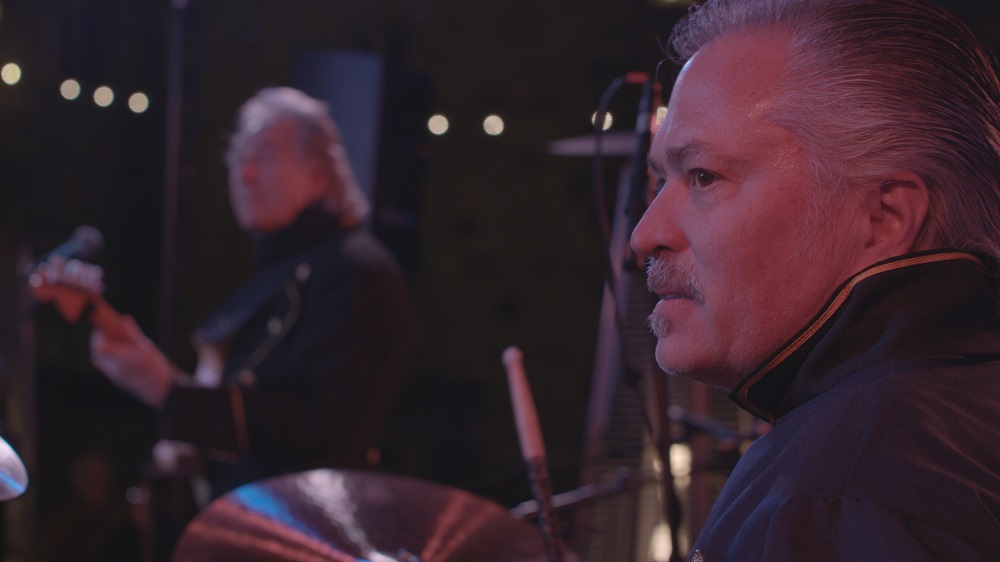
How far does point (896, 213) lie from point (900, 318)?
124 mm

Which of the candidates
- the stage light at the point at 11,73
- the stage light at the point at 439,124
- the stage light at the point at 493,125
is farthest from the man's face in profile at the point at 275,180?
the stage light at the point at 493,125

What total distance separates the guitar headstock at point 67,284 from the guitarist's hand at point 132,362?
76mm

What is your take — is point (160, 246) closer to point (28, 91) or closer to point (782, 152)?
point (28, 91)

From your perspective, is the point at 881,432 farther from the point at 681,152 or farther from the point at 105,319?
the point at 105,319

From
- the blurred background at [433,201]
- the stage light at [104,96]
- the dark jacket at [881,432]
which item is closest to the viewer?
the dark jacket at [881,432]

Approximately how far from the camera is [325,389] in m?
2.15

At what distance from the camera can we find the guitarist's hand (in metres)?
2.25

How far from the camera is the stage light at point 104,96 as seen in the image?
3.85m

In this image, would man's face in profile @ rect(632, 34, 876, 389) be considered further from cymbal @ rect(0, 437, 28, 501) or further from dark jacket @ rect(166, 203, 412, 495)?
dark jacket @ rect(166, 203, 412, 495)

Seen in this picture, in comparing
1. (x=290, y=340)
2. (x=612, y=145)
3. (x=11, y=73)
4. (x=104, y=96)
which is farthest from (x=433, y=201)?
(x=290, y=340)

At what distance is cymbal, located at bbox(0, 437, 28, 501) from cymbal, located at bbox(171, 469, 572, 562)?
240mm

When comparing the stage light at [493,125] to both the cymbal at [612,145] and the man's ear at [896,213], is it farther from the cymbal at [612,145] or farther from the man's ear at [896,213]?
the man's ear at [896,213]

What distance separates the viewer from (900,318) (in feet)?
2.56

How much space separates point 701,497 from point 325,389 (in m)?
1.17
